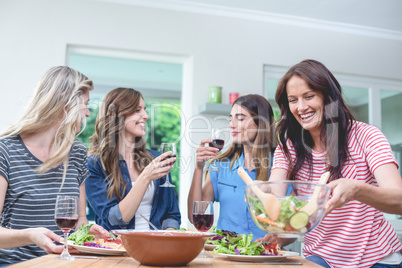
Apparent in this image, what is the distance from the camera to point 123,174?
2.40m

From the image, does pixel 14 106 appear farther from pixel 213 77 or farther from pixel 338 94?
pixel 338 94

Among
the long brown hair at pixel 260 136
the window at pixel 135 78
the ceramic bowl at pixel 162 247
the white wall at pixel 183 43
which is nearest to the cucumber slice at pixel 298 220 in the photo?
the ceramic bowl at pixel 162 247

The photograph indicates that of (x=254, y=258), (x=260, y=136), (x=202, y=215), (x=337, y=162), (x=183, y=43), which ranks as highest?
(x=183, y=43)

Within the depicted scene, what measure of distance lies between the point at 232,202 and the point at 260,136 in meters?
0.47

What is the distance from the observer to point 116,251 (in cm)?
129

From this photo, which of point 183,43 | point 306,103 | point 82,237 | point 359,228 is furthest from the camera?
point 183,43

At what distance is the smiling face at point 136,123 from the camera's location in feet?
8.09

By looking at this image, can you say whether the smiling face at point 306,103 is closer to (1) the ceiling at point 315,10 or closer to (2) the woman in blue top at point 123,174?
(2) the woman in blue top at point 123,174

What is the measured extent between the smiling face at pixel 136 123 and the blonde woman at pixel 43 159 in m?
0.45

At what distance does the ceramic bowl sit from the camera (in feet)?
3.54

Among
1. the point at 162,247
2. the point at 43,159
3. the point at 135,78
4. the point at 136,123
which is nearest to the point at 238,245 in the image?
the point at 162,247

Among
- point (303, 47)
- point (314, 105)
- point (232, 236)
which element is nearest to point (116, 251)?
point (232, 236)

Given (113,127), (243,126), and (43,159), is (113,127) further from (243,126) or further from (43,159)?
(243,126)

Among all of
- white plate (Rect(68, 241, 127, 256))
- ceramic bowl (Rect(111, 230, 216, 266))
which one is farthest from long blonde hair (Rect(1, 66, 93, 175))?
ceramic bowl (Rect(111, 230, 216, 266))
